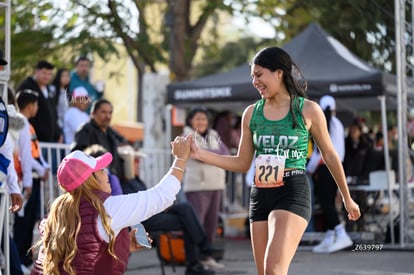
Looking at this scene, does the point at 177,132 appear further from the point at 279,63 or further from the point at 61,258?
the point at 61,258

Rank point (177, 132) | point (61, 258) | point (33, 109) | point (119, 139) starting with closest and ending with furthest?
1. point (61, 258)
2. point (33, 109)
3. point (119, 139)
4. point (177, 132)

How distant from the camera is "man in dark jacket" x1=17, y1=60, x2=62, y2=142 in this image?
11.4m

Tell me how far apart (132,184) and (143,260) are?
190cm

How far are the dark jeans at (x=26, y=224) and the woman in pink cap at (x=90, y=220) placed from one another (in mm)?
4654

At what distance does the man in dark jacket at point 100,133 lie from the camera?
9805mm

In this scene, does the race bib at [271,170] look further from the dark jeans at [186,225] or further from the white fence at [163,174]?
the white fence at [163,174]

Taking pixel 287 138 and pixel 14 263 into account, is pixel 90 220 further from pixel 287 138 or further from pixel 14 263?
pixel 14 263

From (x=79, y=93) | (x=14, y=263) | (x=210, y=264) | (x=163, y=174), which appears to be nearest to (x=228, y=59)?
(x=163, y=174)

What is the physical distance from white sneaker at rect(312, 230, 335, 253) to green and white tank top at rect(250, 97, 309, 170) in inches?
245

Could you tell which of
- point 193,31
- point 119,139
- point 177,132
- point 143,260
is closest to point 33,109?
point 119,139

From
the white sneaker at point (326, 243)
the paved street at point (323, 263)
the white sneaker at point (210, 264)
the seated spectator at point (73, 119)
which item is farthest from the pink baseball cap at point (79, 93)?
the white sneaker at point (326, 243)

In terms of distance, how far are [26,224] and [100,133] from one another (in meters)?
1.21

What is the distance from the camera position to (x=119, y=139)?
35.0 feet

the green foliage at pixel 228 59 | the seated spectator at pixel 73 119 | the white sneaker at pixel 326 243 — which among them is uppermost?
the green foliage at pixel 228 59
